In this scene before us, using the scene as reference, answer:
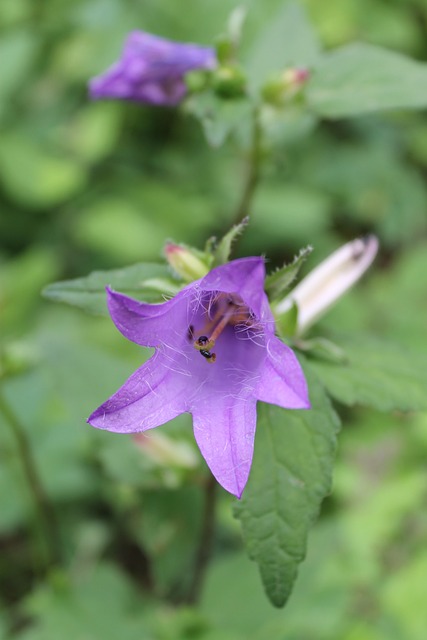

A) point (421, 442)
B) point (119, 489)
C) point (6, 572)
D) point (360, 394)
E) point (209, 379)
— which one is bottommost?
point (421, 442)

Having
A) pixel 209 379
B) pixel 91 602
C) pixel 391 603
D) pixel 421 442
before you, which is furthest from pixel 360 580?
pixel 209 379

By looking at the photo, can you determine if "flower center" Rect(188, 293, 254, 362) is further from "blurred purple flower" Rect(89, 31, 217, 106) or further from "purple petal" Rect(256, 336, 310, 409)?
"blurred purple flower" Rect(89, 31, 217, 106)

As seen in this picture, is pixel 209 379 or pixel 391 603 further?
pixel 391 603

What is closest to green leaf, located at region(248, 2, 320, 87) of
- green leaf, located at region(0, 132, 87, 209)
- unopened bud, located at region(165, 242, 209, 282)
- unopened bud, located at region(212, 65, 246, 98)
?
unopened bud, located at region(212, 65, 246, 98)

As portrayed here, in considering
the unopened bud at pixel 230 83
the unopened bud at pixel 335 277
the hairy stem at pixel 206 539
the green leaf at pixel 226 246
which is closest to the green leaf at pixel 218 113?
the unopened bud at pixel 230 83

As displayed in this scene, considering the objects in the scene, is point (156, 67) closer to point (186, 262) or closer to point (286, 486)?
point (186, 262)

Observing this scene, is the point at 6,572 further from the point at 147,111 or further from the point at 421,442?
the point at 147,111

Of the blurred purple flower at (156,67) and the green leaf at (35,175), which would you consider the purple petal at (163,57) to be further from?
the green leaf at (35,175)
